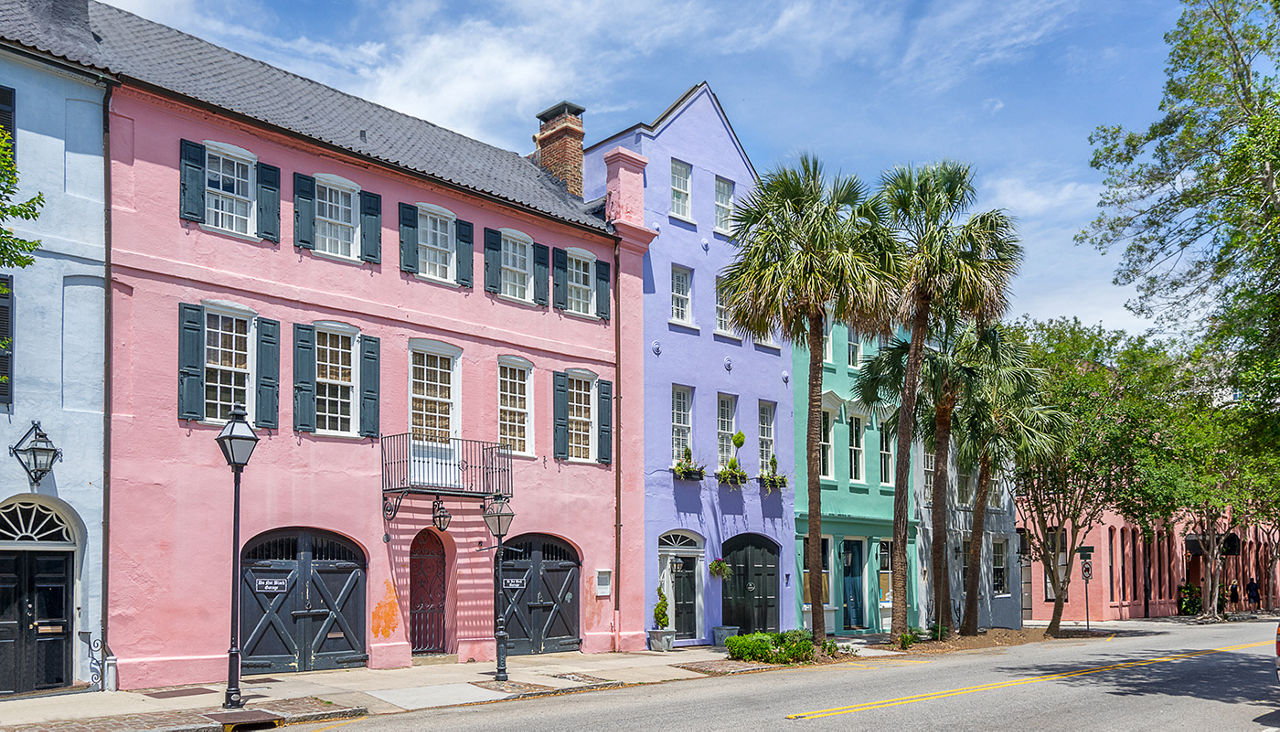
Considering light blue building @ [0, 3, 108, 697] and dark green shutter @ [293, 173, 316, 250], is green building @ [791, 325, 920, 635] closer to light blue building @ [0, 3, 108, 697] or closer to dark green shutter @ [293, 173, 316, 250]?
dark green shutter @ [293, 173, 316, 250]

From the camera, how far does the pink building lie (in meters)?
17.8

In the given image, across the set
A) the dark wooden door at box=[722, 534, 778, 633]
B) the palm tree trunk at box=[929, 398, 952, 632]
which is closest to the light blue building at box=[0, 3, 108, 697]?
the dark wooden door at box=[722, 534, 778, 633]

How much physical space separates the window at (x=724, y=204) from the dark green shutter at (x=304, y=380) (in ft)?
40.7

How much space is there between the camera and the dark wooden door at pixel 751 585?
28203mm

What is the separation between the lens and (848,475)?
32.3 metres

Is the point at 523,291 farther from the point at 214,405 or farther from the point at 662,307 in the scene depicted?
the point at 214,405

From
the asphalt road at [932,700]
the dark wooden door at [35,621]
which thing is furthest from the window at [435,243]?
the asphalt road at [932,700]

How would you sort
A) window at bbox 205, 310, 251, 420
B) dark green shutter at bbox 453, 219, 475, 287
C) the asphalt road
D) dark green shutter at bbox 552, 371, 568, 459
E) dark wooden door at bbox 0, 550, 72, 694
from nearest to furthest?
the asphalt road, dark wooden door at bbox 0, 550, 72, 694, window at bbox 205, 310, 251, 420, dark green shutter at bbox 453, 219, 475, 287, dark green shutter at bbox 552, 371, 568, 459

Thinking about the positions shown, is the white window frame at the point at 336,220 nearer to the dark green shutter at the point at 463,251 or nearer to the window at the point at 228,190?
the window at the point at 228,190

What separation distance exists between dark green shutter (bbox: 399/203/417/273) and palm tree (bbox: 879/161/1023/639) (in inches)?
422

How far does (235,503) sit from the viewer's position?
1495 centimetres

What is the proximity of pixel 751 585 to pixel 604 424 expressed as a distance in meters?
6.41

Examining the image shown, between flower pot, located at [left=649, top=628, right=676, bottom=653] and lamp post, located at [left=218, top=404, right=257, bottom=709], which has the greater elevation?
lamp post, located at [left=218, top=404, right=257, bottom=709]

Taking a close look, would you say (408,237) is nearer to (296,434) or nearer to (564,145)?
(296,434)
